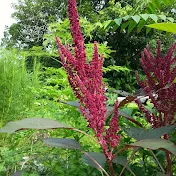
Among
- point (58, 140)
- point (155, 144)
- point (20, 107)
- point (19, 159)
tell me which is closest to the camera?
point (155, 144)

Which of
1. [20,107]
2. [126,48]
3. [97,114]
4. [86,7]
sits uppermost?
[86,7]

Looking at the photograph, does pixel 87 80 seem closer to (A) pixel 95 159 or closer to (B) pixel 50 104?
(A) pixel 95 159

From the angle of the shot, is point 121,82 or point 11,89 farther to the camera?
point 121,82

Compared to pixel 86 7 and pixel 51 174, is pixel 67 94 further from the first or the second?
pixel 86 7

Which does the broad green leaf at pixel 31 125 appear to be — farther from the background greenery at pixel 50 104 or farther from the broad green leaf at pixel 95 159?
the background greenery at pixel 50 104

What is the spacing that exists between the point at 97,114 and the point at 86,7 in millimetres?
13681

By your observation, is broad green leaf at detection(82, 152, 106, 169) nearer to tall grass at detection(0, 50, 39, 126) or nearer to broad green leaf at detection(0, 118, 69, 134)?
broad green leaf at detection(0, 118, 69, 134)

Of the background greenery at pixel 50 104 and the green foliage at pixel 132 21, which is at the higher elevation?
the green foliage at pixel 132 21

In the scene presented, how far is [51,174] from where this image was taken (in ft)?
3.92

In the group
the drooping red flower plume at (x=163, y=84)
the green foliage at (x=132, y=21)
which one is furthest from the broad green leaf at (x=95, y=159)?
the green foliage at (x=132, y=21)

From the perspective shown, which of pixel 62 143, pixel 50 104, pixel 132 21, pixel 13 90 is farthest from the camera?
pixel 13 90

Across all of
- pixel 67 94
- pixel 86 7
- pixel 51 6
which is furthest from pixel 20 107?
pixel 51 6

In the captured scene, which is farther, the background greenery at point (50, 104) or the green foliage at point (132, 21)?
the green foliage at point (132, 21)

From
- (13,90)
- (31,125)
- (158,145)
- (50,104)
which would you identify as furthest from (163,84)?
(13,90)
